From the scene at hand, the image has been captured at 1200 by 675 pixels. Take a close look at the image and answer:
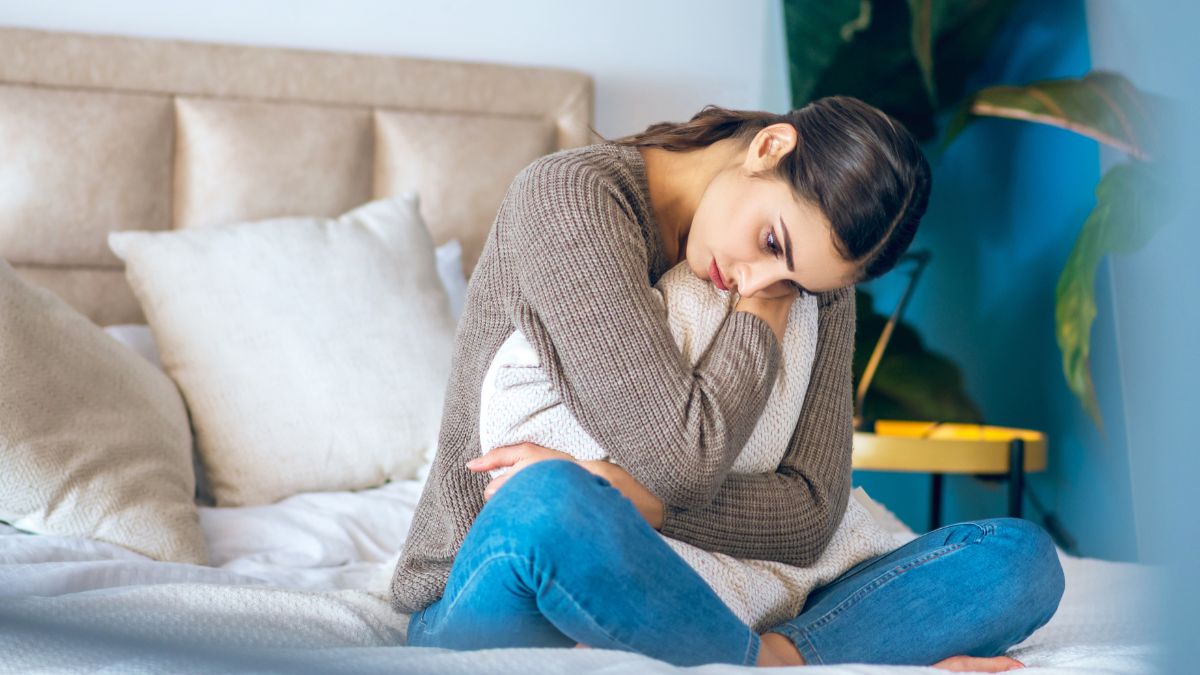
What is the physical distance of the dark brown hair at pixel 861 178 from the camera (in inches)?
37.3

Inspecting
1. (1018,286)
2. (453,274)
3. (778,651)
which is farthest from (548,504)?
(1018,286)

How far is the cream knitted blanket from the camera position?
0.96 metres

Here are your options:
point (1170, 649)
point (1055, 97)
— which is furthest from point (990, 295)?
point (1170, 649)

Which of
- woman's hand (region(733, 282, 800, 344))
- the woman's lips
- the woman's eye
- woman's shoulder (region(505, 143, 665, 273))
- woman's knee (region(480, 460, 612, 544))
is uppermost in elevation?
woman's shoulder (region(505, 143, 665, 273))

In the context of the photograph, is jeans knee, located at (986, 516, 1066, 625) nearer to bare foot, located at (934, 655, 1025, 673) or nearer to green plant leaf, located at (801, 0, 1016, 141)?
bare foot, located at (934, 655, 1025, 673)

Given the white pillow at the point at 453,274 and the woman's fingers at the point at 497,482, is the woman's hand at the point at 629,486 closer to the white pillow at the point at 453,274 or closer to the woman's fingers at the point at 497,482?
the woman's fingers at the point at 497,482

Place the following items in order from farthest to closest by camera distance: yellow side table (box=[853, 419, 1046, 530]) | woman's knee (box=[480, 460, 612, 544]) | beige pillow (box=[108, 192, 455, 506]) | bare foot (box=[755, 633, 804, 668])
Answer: yellow side table (box=[853, 419, 1046, 530]), beige pillow (box=[108, 192, 455, 506]), bare foot (box=[755, 633, 804, 668]), woman's knee (box=[480, 460, 612, 544])

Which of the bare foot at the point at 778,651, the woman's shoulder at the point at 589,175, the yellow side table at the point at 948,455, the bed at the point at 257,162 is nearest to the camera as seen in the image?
the bare foot at the point at 778,651

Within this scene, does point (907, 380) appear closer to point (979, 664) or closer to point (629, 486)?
point (979, 664)

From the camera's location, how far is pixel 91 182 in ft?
6.30

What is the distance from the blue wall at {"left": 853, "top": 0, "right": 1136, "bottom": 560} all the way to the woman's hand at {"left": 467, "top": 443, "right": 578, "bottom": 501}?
151 cm

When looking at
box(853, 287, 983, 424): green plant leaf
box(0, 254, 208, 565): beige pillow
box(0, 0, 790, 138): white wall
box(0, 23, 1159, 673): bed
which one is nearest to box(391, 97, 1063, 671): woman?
box(0, 23, 1159, 673): bed

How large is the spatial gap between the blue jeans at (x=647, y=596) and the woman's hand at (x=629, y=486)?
11cm

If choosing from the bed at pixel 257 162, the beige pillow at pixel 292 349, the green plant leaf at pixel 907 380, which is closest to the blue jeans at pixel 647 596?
the bed at pixel 257 162
